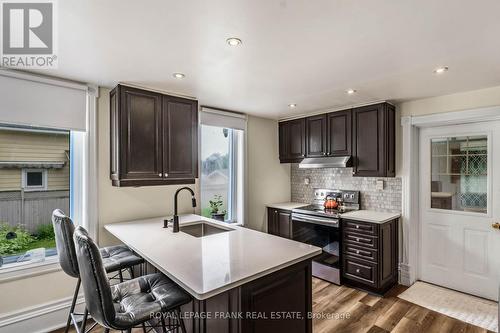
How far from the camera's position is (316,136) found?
3916 millimetres

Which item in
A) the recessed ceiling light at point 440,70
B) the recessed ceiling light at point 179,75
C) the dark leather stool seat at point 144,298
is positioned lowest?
the dark leather stool seat at point 144,298

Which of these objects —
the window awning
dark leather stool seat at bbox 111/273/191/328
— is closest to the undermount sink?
dark leather stool seat at bbox 111/273/191/328

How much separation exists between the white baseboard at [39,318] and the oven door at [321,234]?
2.76m

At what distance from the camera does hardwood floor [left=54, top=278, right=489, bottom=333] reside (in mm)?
2395

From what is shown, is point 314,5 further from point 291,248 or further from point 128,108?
point 128,108

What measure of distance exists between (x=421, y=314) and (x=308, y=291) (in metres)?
1.62

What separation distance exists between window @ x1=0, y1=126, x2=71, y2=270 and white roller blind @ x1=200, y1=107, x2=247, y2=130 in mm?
1592

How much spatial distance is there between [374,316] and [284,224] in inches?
68.0

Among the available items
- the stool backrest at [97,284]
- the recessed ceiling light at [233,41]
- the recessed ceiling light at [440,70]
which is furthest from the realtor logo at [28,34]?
the recessed ceiling light at [440,70]

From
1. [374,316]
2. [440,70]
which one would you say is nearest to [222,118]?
[440,70]

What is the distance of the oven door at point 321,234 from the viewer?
336 cm

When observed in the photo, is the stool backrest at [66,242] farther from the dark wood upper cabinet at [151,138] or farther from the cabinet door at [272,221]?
the cabinet door at [272,221]

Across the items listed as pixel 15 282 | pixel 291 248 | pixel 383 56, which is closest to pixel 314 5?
pixel 383 56

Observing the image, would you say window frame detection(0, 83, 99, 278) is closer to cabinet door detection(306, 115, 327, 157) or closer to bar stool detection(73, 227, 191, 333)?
bar stool detection(73, 227, 191, 333)
